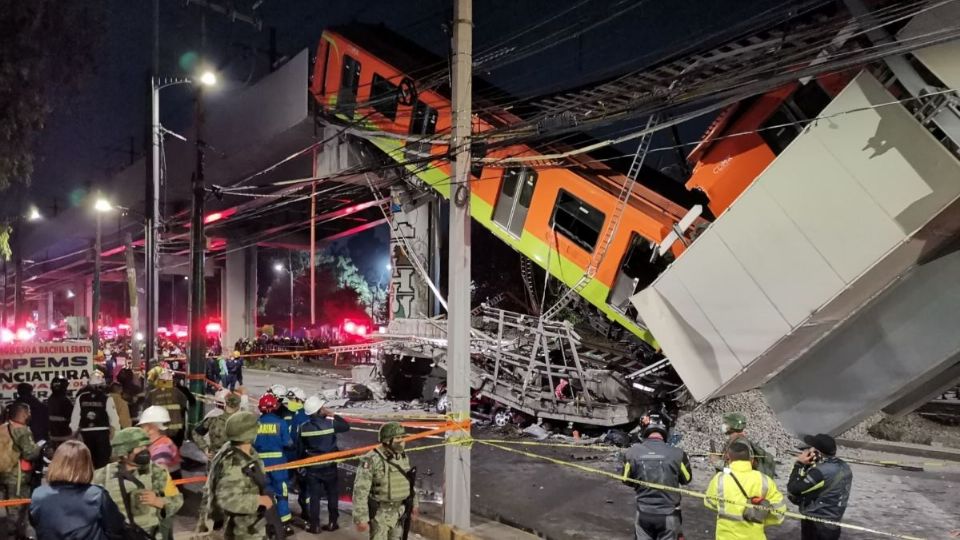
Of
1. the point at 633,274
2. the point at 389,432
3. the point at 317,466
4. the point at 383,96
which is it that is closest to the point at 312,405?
the point at 317,466

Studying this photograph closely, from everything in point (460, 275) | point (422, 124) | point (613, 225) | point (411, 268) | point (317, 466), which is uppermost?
point (422, 124)

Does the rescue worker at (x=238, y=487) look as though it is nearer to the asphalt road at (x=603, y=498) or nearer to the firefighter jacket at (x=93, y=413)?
the asphalt road at (x=603, y=498)

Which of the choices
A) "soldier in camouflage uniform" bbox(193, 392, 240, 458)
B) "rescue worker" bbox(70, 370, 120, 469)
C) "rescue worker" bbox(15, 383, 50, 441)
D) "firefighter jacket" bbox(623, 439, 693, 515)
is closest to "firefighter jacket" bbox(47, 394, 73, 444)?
"rescue worker" bbox(15, 383, 50, 441)

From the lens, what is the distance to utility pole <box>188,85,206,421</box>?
11.5 meters

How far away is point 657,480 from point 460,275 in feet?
9.33

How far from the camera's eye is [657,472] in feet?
16.2

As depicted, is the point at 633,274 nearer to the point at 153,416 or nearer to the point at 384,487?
the point at 384,487

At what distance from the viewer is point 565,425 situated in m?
12.6

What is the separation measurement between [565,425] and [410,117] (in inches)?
313

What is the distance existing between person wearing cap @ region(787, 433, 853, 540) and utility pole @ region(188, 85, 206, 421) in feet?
33.1

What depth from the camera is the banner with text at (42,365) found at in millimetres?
9195

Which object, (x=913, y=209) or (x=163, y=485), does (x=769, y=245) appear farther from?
(x=163, y=485)

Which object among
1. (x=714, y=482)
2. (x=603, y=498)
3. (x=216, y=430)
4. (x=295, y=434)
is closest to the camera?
(x=714, y=482)

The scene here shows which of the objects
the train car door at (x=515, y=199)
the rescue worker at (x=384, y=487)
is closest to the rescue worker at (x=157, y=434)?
the rescue worker at (x=384, y=487)
